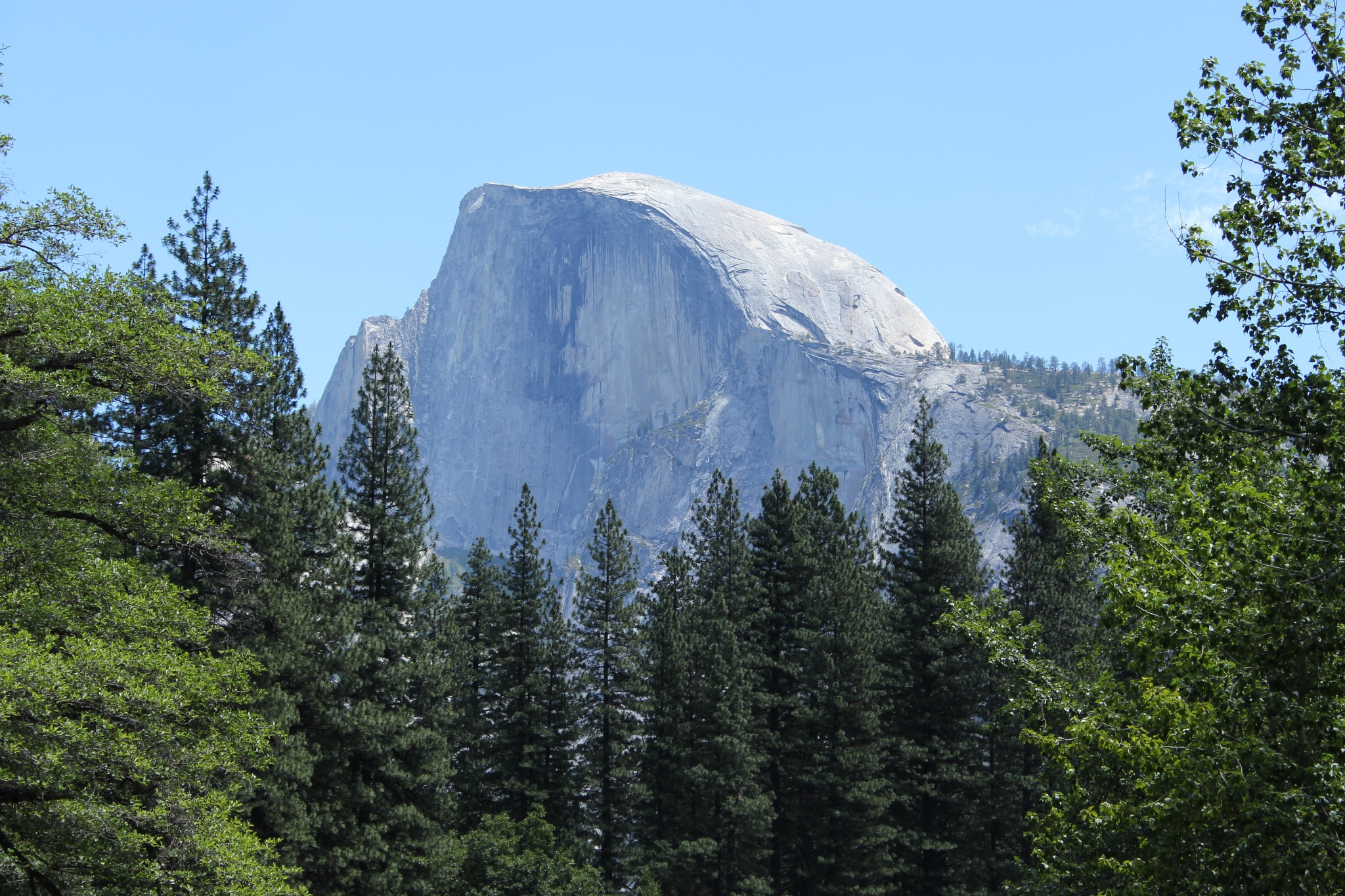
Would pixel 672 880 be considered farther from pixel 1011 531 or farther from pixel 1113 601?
pixel 1113 601

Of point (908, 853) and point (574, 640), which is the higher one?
point (574, 640)

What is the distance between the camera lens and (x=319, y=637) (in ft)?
97.5

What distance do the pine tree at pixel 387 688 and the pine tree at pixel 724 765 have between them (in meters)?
9.59

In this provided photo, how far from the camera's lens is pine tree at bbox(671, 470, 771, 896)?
131 ft

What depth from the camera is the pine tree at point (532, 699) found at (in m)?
42.6

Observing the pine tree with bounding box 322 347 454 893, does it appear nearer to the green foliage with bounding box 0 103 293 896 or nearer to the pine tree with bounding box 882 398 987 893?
the green foliage with bounding box 0 103 293 896

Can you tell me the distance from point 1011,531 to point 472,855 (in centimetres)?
2809

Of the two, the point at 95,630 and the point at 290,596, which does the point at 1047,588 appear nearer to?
the point at 290,596

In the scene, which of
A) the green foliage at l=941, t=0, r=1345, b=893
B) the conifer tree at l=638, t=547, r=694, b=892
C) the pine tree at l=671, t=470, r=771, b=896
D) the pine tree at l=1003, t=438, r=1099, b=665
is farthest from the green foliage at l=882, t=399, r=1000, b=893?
the green foliage at l=941, t=0, r=1345, b=893

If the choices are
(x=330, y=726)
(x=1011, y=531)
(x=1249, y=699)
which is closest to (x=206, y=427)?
(x=330, y=726)

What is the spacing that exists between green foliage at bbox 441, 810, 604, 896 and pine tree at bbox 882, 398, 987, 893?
1222 centimetres

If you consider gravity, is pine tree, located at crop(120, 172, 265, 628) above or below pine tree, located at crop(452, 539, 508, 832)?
above

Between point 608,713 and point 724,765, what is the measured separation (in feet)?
21.7

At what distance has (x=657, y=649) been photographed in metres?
46.4
